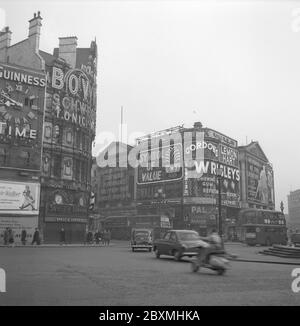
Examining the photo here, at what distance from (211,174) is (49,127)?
34.7 m

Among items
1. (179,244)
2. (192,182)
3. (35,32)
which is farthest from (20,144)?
(192,182)

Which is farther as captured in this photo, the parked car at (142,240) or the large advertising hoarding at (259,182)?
the large advertising hoarding at (259,182)

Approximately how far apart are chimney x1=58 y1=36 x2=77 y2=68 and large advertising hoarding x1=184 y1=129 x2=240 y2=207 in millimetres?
28667

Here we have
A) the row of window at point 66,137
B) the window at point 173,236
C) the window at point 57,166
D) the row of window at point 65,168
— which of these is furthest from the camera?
the window at point 57,166

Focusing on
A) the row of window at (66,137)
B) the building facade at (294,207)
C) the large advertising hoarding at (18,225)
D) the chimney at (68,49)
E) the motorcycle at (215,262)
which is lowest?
the motorcycle at (215,262)

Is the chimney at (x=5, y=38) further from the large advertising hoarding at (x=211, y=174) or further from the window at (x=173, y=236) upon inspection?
the window at (x=173, y=236)

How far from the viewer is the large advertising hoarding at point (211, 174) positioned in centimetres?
7419

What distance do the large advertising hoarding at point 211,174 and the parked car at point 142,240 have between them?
1553 inches

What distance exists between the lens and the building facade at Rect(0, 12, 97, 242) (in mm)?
45375

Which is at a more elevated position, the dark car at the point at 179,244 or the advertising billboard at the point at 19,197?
the advertising billboard at the point at 19,197

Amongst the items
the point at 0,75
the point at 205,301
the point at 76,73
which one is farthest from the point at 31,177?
the point at 205,301

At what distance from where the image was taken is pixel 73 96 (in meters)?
52.0

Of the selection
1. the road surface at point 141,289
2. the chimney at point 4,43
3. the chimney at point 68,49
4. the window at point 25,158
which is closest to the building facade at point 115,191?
the chimney at point 68,49

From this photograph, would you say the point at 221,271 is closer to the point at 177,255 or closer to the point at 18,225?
the point at 177,255
